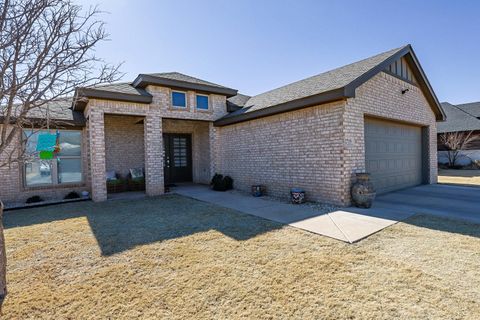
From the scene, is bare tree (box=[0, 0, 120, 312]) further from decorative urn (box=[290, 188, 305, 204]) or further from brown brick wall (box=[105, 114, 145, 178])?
brown brick wall (box=[105, 114, 145, 178])

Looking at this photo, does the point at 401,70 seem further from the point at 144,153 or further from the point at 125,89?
the point at 144,153

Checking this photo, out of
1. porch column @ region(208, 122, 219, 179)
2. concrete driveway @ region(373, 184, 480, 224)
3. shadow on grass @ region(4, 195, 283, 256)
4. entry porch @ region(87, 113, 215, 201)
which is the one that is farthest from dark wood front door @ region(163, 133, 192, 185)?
concrete driveway @ region(373, 184, 480, 224)

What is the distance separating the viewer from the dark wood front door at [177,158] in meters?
12.4

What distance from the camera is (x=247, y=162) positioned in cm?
965

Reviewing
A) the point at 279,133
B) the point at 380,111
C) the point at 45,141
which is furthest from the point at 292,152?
the point at 45,141

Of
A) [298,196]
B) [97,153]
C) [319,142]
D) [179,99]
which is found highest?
[179,99]

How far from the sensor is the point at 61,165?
8977mm

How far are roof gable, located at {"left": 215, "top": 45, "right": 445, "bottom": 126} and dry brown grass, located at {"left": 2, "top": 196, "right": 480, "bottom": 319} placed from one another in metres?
3.64

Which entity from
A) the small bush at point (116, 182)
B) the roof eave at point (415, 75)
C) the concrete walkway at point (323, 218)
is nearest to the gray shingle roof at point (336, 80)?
the roof eave at point (415, 75)

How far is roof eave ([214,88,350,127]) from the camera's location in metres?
6.15

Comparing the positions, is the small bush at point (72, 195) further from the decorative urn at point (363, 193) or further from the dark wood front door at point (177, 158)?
the decorative urn at point (363, 193)

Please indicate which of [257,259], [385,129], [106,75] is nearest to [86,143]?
[106,75]

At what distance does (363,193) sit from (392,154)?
364cm

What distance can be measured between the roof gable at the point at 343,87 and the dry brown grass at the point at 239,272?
3.64 metres
